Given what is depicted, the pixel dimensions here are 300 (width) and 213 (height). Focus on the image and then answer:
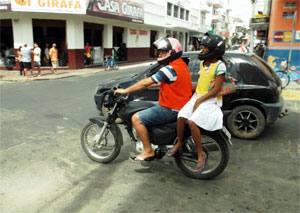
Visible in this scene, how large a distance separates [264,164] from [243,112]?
1.40 m

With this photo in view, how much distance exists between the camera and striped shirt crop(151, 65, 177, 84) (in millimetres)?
4004

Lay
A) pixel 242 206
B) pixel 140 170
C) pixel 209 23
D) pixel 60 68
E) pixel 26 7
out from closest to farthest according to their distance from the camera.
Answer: pixel 242 206 < pixel 140 170 < pixel 26 7 < pixel 60 68 < pixel 209 23

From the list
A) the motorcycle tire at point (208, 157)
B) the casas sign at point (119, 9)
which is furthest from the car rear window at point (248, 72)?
the casas sign at point (119, 9)

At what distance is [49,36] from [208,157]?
18844 millimetres

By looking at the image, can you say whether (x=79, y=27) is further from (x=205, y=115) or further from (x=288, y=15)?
(x=205, y=115)

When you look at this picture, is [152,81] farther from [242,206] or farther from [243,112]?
[243,112]

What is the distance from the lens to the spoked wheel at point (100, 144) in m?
4.81

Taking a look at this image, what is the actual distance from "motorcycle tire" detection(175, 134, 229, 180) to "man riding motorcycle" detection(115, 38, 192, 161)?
0.41 metres

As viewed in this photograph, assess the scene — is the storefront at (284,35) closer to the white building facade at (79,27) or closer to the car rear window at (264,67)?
the car rear window at (264,67)

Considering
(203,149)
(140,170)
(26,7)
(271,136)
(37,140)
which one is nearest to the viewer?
(203,149)

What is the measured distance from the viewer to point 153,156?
4.43m

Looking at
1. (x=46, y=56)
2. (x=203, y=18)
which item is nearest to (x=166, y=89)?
(x=46, y=56)

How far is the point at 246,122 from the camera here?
6.12 metres

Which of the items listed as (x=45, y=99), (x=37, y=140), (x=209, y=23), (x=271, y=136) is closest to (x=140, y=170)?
(x=37, y=140)
